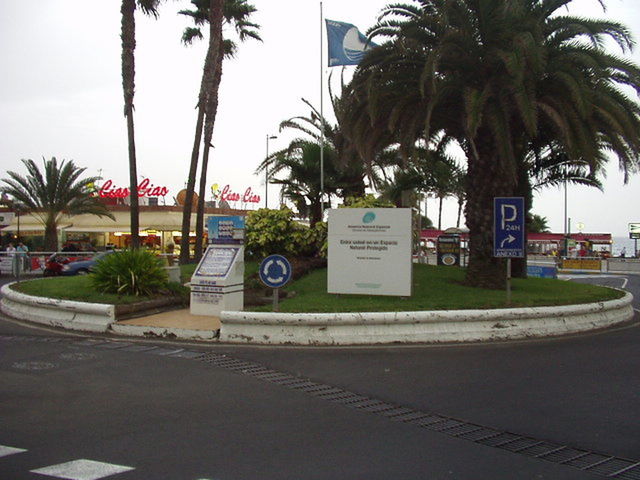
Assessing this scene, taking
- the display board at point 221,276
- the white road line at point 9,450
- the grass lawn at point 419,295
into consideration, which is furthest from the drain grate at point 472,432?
the display board at point 221,276

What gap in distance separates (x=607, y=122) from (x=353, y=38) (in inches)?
444

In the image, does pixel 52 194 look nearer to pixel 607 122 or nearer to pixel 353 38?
pixel 353 38

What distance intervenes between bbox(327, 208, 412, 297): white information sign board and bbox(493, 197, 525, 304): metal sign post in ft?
5.49

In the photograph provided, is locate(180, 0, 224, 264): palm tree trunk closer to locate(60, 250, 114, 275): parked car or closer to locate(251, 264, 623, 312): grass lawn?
locate(60, 250, 114, 275): parked car

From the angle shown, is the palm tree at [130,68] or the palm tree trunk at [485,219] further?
the palm tree at [130,68]

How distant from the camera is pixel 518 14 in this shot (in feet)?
42.0

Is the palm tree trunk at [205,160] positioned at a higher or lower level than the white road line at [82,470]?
higher

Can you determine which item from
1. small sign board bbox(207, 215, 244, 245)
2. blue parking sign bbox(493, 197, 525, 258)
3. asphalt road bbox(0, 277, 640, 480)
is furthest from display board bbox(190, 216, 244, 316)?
blue parking sign bbox(493, 197, 525, 258)

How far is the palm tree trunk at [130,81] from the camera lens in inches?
937

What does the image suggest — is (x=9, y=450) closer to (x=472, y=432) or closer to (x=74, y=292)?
(x=472, y=432)

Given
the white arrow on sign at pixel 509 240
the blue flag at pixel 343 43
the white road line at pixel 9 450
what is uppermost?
the blue flag at pixel 343 43

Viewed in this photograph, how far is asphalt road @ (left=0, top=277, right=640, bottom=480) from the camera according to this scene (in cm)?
464

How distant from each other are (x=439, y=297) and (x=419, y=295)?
52 cm

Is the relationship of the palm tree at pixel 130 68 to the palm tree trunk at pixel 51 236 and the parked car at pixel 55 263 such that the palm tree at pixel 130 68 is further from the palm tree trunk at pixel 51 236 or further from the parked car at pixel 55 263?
the palm tree trunk at pixel 51 236
